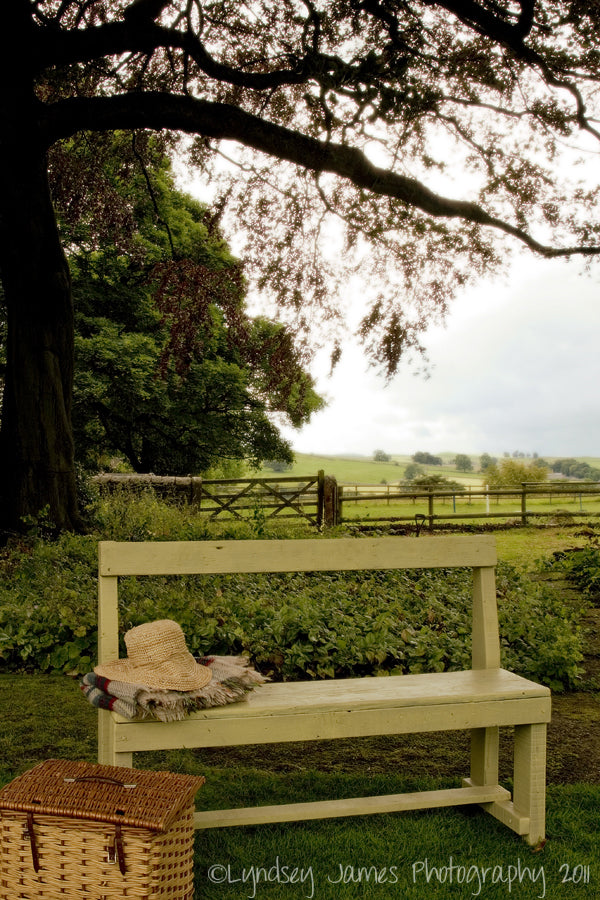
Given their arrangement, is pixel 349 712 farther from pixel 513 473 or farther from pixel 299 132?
pixel 513 473

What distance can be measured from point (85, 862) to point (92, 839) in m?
0.08

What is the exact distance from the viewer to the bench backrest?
304 cm

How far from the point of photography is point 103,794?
2.33 m

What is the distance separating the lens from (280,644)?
17.0ft

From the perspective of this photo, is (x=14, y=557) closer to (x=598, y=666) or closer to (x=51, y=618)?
(x=51, y=618)

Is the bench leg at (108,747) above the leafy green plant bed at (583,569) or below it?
above

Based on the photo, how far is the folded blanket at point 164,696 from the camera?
2.68 metres

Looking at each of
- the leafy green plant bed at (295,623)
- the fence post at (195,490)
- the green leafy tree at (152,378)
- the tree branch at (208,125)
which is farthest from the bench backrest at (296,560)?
the green leafy tree at (152,378)

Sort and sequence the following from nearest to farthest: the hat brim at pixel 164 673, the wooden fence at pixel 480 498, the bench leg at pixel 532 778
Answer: the hat brim at pixel 164 673 < the bench leg at pixel 532 778 < the wooden fence at pixel 480 498

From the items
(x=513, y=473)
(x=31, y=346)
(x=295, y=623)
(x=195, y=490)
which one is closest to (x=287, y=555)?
(x=295, y=623)

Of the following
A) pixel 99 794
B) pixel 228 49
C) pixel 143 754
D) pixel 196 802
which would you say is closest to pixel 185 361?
pixel 228 49

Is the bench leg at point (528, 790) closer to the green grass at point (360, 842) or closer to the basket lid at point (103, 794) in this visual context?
the green grass at point (360, 842)

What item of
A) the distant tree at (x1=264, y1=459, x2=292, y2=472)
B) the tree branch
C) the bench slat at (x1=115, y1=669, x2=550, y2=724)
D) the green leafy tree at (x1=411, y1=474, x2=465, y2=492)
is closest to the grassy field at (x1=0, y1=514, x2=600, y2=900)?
the bench slat at (x1=115, y1=669, x2=550, y2=724)

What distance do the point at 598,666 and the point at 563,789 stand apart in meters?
2.47
